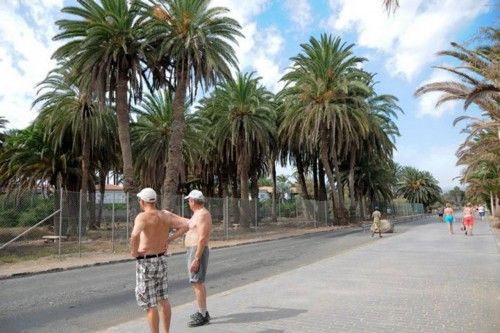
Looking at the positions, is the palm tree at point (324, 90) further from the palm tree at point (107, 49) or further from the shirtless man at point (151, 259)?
the shirtless man at point (151, 259)

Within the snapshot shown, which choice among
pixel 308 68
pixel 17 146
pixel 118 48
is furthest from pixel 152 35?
pixel 308 68

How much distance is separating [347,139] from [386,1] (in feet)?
112

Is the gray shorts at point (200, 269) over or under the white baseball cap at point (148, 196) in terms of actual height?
under

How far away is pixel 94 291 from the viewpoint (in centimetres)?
1046

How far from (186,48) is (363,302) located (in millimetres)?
18951

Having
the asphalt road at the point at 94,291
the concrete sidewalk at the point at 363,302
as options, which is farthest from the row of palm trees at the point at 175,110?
the concrete sidewalk at the point at 363,302

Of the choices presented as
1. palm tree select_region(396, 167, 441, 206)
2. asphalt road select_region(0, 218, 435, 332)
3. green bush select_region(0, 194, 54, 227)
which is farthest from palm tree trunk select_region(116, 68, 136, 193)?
Answer: palm tree select_region(396, 167, 441, 206)

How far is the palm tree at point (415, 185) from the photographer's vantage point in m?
105

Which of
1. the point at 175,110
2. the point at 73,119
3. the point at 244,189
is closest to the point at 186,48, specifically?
the point at 175,110

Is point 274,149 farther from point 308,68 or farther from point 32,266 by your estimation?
point 32,266

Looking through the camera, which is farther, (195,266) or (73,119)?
(73,119)

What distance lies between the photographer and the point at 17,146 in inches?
1236

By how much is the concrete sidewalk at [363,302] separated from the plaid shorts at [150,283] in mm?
973

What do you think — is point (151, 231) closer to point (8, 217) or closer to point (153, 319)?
point (153, 319)
